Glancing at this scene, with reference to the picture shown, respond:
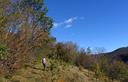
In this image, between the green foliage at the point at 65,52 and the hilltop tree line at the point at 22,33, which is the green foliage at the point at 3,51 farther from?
the green foliage at the point at 65,52

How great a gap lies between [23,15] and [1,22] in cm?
393

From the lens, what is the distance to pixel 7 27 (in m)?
24.1

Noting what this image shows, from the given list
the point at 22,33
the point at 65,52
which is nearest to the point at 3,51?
the point at 22,33

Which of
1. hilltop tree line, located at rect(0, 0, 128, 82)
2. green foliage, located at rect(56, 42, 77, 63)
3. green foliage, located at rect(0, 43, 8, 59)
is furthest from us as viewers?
green foliage, located at rect(56, 42, 77, 63)

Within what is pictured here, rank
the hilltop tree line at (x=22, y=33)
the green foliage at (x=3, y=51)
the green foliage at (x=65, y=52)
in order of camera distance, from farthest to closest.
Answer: the green foliage at (x=65, y=52), the hilltop tree line at (x=22, y=33), the green foliage at (x=3, y=51)

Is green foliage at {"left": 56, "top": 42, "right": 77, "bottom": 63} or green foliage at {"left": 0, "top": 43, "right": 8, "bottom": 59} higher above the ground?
green foliage at {"left": 56, "top": 42, "right": 77, "bottom": 63}

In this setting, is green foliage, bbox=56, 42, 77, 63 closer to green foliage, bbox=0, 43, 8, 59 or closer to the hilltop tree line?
the hilltop tree line

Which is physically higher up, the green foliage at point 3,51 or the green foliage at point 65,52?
the green foliage at point 65,52

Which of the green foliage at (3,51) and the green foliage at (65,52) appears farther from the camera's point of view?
the green foliage at (65,52)

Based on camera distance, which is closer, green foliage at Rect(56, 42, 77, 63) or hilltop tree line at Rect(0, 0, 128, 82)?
hilltop tree line at Rect(0, 0, 128, 82)

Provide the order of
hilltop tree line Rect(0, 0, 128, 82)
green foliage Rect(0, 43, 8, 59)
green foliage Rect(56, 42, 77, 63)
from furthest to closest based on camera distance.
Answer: green foliage Rect(56, 42, 77, 63) → hilltop tree line Rect(0, 0, 128, 82) → green foliage Rect(0, 43, 8, 59)

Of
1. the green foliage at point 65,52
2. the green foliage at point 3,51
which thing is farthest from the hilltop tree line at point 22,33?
the green foliage at point 65,52

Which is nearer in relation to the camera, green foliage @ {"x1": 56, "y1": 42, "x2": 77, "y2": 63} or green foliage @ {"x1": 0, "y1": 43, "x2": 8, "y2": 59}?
green foliage @ {"x1": 0, "y1": 43, "x2": 8, "y2": 59}

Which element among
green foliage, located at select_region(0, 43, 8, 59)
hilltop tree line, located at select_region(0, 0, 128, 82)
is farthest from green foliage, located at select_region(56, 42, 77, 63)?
green foliage, located at select_region(0, 43, 8, 59)
